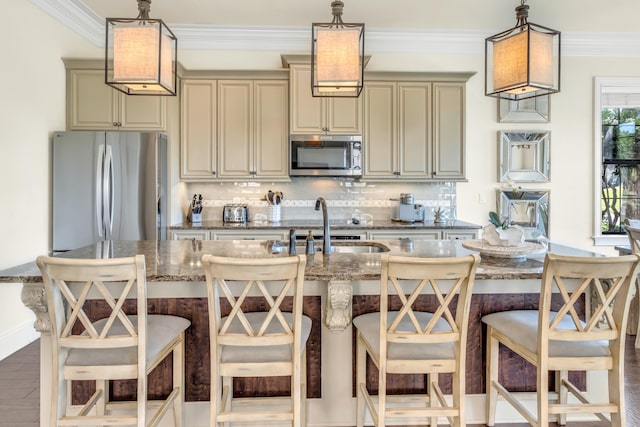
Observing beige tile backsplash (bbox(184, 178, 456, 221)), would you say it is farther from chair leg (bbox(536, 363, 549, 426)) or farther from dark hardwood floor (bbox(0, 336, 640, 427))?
chair leg (bbox(536, 363, 549, 426))

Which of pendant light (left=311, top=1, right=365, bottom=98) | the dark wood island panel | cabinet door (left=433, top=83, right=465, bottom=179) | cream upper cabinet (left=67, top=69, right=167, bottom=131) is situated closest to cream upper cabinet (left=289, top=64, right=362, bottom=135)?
cabinet door (left=433, top=83, right=465, bottom=179)

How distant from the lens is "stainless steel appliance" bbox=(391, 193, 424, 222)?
14.1 feet

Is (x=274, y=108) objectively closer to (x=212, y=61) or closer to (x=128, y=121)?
(x=212, y=61)

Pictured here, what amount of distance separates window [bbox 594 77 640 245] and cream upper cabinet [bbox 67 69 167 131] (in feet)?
16.5

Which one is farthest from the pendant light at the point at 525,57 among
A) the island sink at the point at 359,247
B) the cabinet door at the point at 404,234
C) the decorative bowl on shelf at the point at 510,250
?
the cabinet door at the point at 404,234

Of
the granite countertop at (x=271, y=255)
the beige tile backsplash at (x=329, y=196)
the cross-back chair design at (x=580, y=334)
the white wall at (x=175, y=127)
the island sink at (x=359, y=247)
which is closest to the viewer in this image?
the cross-back chair design at (x=580, y=334)

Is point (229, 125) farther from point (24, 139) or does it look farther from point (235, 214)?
point (24, 139)

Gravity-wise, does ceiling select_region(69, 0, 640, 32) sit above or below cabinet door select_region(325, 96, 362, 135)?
above

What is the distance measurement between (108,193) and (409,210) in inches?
121

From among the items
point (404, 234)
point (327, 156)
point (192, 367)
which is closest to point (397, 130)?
point (327, 156)

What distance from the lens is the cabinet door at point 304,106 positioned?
4.03 metres

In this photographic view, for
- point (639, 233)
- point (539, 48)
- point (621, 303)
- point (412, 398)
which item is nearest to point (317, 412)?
point (412, 398)

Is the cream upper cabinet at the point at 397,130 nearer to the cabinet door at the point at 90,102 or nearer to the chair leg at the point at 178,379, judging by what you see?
the cabinet door at the point at 90,102

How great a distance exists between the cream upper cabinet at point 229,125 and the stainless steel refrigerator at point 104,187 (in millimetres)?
544
